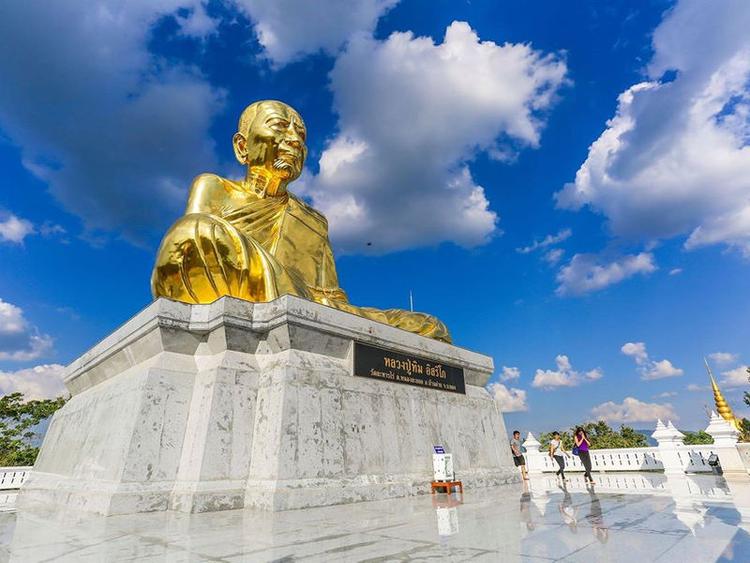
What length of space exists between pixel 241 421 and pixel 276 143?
6915 millimetres

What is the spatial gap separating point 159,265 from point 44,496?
157 inches

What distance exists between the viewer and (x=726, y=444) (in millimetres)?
10258

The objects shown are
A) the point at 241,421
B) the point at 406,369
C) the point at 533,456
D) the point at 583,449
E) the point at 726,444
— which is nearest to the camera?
the point at 241,421

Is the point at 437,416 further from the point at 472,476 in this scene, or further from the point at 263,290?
the point at 263,290

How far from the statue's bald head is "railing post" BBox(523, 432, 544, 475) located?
11.9 meters

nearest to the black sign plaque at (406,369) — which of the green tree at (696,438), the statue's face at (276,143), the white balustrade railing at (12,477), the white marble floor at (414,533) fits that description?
the white marble floor at (414,533)

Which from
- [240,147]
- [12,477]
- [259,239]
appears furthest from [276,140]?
[12,477]

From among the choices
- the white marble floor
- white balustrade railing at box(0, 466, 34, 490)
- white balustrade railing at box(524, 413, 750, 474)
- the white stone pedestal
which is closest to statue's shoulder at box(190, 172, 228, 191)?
the white stone pedestal

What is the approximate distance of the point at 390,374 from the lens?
25.2 ft

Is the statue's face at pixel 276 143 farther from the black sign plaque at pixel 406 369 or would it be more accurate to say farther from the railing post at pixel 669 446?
the railing post at pixel 669 446

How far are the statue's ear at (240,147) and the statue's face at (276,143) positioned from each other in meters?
0.39

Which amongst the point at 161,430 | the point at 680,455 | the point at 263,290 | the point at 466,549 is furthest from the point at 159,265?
the point at 680,455

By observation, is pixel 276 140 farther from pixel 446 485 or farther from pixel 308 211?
pixel 446 485

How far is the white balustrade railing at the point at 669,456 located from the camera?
10.2 m
